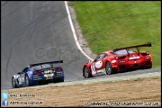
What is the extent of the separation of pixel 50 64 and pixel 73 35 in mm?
9895

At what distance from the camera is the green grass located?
2588 cm

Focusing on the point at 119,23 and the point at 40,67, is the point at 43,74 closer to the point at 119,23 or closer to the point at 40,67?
the point at 40,67

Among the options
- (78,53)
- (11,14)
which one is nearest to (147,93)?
(78,53)

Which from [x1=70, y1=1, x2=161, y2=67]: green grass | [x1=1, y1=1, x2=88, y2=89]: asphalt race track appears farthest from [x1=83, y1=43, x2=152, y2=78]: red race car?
[x1=70, y1=1, x2=161, y2=67]: green grass

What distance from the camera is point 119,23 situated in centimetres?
2967

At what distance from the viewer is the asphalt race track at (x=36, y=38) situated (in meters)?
24.8

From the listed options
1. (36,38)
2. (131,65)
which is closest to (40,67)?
(131,65)

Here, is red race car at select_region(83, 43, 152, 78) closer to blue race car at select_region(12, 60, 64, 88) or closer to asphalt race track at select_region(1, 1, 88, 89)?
blue race car at select_region(12, 60, 64, 88)

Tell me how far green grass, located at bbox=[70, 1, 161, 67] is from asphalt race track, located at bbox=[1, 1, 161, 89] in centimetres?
140

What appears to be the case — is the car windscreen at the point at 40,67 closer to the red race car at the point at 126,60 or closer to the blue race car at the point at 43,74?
the blue race car at the point at 43,74

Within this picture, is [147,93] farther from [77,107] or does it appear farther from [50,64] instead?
[50,64]

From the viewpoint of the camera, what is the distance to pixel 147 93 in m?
10.6

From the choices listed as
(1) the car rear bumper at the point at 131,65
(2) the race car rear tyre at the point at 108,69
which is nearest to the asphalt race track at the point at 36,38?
(2) the race car rear tyre at the point at 108,69

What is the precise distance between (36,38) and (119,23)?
5.75 metres
